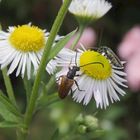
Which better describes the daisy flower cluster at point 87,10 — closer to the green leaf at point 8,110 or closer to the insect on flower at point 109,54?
the insect on flower at point 109,54

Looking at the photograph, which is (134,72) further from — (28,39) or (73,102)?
(28,39)

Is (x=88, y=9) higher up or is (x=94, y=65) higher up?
(x=88, y=9)

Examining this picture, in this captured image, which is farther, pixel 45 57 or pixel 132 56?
pixel 132 56

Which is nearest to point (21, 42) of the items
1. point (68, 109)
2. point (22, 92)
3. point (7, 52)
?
point (7, 52)

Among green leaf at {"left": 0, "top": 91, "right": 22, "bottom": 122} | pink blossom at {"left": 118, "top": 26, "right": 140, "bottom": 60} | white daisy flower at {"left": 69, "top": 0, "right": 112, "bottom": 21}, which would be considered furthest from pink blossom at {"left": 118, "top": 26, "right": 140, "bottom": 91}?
green leaf at {"left": 0, "top": 91, "right": 22, "bottom": 122}

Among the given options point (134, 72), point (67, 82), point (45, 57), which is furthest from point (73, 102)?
point (45, 57)

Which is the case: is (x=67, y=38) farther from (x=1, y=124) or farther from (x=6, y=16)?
(x=6, y=16)

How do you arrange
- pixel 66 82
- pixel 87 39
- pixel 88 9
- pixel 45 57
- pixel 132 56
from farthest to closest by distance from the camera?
pixel 87 39 → pixel 132 56 → pixel 88 9 → pixel 66 82 → pixel 45 57

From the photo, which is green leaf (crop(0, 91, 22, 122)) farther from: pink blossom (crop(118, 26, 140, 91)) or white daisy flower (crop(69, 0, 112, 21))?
pink blossom (crop(118, 26, 140, 91))
